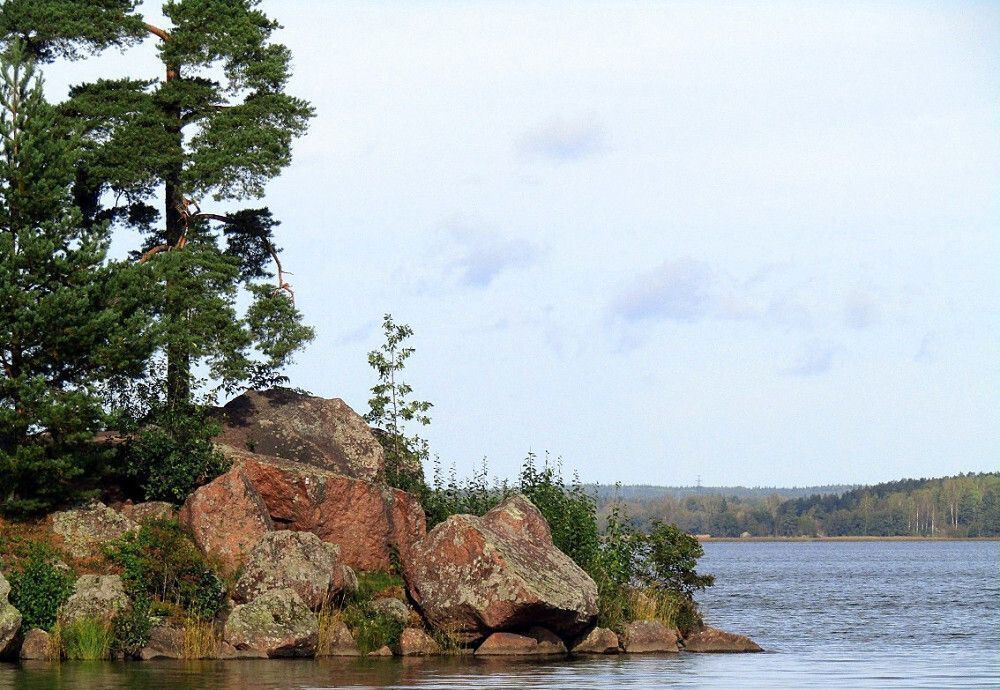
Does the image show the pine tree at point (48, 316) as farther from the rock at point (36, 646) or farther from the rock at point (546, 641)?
the rock at point (546, 641)

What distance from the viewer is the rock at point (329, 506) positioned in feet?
134

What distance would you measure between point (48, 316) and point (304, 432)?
9637 millimetres

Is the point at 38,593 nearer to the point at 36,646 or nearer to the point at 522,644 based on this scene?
the point at 36,646

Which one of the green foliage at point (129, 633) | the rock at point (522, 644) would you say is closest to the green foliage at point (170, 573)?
the green foliage at point (129, 633)

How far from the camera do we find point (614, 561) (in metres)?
42.8

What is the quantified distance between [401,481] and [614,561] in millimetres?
7454

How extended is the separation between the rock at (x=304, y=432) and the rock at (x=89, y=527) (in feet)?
18.2

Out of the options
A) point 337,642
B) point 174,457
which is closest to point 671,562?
point 337,642

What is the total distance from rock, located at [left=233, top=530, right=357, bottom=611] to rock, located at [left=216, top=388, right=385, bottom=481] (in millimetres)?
5521

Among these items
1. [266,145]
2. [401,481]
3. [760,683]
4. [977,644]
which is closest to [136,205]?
[266,145]

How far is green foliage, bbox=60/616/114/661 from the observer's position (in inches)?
1351

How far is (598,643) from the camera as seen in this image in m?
38.7

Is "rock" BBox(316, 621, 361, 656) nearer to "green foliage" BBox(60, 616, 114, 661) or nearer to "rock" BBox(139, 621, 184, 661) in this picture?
"rock" BBox(139, 621, 184, 661)

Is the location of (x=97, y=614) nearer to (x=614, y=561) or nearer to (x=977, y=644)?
(x=614, y=561)
